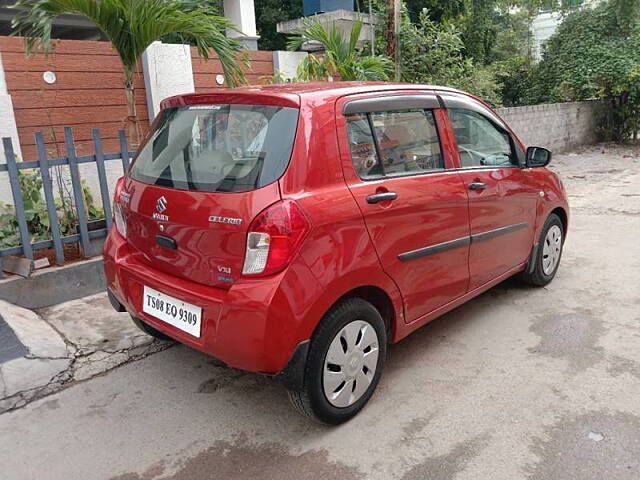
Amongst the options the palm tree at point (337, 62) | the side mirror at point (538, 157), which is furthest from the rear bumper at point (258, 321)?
the palm tree at point (337, 62)

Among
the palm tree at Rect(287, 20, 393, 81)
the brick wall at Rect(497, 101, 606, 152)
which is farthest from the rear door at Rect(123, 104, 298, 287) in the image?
the brick wall at Rect(497, 101, 606, 152)

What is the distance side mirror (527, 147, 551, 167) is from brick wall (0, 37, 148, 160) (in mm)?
4359

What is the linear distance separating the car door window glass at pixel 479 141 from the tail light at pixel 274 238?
1526 millimetres

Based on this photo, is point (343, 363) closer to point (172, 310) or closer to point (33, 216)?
point (172, 310)

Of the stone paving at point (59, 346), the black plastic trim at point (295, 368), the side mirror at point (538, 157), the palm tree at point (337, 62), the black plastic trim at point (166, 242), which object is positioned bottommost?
the stone paving at point (59, 346)

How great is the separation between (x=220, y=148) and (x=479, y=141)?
6.41 feet

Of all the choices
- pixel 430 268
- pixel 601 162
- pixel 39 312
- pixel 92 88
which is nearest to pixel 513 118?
pixel 601 162

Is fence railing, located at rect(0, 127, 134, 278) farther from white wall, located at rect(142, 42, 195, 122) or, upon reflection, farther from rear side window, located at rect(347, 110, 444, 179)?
rear side window, located at rect(347, 110, 444, 179)

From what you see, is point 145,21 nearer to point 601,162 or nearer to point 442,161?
point 442,161

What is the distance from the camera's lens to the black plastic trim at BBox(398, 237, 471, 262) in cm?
292

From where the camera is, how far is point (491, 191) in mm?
3598

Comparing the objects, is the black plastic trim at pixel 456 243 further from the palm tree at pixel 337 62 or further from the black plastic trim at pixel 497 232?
the palm tree at pixel 337 62

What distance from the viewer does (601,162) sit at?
12.0 metres

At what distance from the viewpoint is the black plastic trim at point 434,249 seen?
9.59ft
